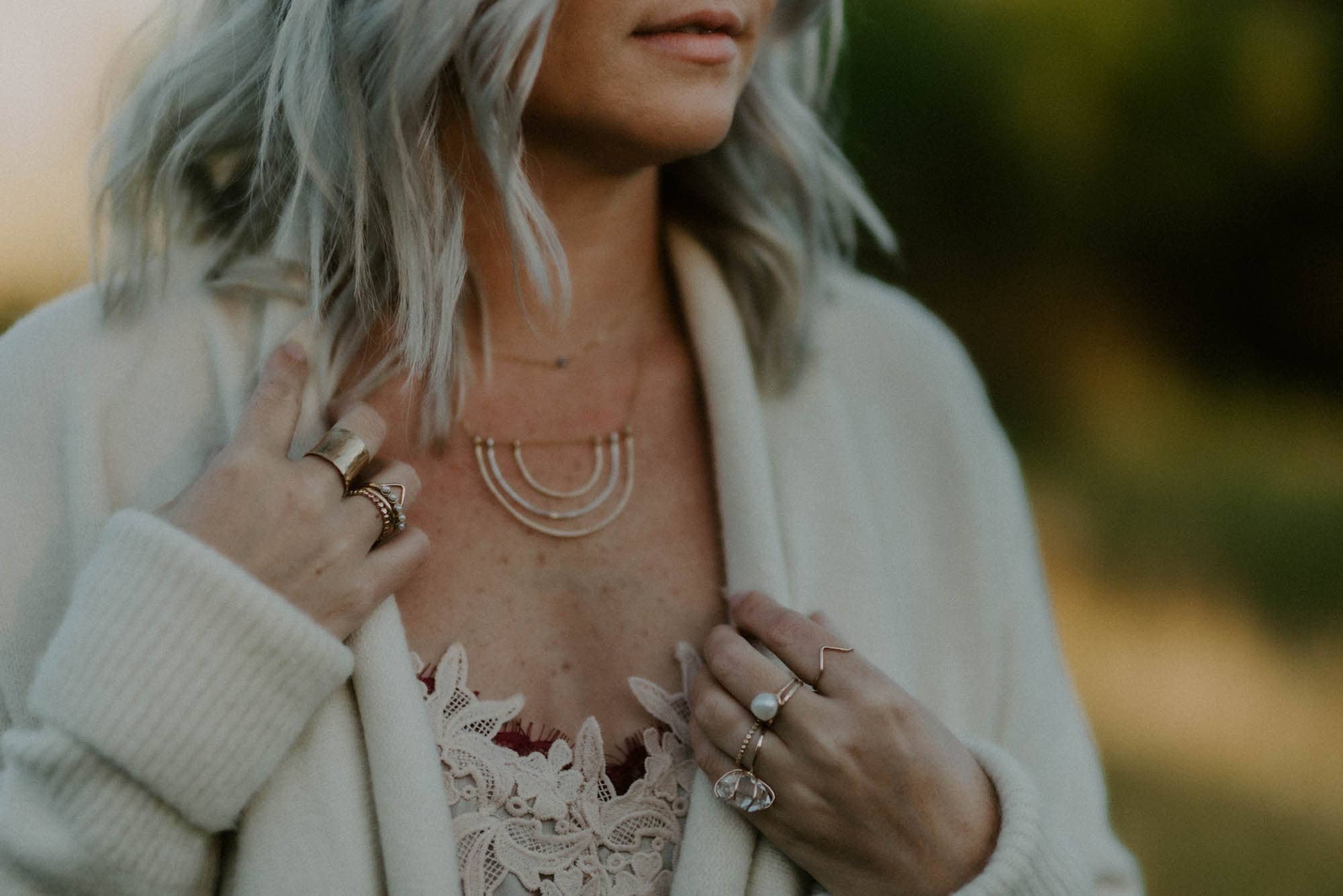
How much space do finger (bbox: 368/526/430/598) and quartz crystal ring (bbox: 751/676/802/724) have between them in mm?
385

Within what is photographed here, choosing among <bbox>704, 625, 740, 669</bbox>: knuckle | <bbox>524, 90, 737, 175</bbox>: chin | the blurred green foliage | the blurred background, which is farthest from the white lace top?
the blurred green foliage

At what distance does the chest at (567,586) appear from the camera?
4.42ft

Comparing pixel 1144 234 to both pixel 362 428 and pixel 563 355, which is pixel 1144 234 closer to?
pixel 563 355

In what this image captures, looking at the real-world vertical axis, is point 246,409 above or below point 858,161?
above

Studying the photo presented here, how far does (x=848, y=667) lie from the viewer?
1285mm

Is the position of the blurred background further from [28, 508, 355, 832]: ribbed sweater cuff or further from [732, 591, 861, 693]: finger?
[28, 508, 355, 832]: ribbed sweater cuff

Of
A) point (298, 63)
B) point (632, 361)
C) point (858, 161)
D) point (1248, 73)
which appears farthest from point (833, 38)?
point (1248, 73)

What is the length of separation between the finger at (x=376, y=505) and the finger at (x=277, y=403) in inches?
3.6

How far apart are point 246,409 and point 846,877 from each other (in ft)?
2.60

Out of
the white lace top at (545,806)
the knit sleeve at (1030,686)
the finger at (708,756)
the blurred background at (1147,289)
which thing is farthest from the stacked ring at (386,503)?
the blurred background at (1147,289)

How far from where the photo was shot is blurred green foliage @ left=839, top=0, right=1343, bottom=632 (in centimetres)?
434

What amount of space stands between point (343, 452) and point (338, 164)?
1.18 ft

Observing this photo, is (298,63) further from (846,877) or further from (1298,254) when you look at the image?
(1298,254)

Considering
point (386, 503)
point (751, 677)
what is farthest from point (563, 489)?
point (751, 677)
